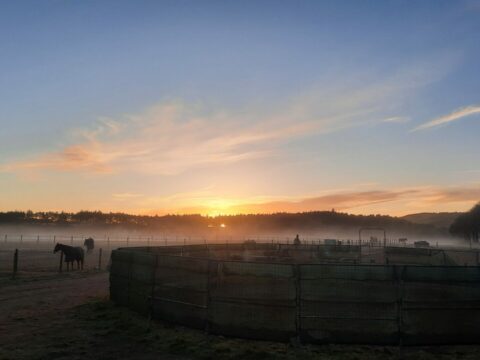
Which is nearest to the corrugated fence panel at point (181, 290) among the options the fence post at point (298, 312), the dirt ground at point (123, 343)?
the dirt ground at point (123, 343)

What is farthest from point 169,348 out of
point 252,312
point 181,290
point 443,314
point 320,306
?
point 443,314

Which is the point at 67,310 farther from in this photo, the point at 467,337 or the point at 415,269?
the point at 467,337

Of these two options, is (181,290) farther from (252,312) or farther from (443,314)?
(443,314)

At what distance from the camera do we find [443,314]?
10.8m

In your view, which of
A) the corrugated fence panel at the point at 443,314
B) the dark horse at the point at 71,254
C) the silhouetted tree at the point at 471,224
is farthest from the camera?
the silhouetted tree at the point at 471,224

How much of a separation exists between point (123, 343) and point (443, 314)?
28.1 ft

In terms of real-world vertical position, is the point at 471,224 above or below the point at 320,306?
above

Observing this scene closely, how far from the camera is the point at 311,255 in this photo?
123 feet

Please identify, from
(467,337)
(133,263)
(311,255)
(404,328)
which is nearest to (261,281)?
(133,263)

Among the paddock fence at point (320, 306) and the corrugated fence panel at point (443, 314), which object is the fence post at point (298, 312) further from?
the corrugated fence panel at point (443, 314)

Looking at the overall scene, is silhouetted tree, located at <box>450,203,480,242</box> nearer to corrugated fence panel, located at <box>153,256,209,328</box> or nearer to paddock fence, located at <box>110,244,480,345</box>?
paddock fence, located at <box>110,244,480,345</box>

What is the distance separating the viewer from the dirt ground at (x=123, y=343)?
9.77 meters

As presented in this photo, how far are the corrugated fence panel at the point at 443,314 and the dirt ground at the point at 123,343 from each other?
30 centimetres

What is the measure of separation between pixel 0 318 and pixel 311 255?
28.2 meters
